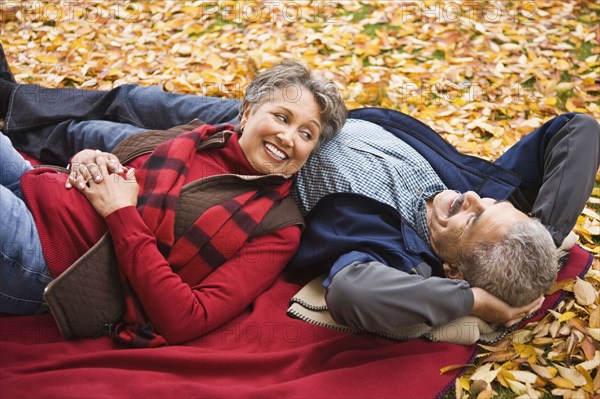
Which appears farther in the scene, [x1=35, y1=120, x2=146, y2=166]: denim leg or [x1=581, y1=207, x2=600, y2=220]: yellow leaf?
[x1=581, y1=207, x2=600, y2=220]: yellow leaf

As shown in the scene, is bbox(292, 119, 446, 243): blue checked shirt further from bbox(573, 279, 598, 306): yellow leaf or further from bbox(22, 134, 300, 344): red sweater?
bbox(573, 279, 598, 306): yellow leaf

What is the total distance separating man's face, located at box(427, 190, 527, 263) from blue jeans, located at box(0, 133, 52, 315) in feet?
6.29

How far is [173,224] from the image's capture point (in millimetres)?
2684


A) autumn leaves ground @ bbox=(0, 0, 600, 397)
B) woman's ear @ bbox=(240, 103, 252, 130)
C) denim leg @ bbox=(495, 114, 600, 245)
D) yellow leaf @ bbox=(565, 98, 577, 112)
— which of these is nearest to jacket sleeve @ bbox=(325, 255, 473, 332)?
denim leg @ bbox=(495, 114, 600, 245)

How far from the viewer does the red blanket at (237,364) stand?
92.7 inches

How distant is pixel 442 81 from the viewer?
5.32 metres

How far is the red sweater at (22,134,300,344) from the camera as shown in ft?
8.12

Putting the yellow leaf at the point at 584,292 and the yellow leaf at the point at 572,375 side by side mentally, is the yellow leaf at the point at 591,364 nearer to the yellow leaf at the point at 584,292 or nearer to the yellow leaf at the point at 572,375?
the yellow leaf at the point at 572,375

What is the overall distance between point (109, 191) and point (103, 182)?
0.07 meters

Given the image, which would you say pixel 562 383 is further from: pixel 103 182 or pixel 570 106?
pixel 570 106

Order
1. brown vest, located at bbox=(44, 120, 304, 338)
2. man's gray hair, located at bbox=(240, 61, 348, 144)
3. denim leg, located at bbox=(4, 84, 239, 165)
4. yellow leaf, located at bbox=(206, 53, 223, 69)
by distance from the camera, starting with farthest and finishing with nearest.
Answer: yellow leaf, located at bbox=(206, 53, 223, 69)
denim leg, located at bbox=(4, 84, 239, 165)
man's gray hair, located at bbox=(240, 61, 348, 144)
brown vest, located at bbox=(44, 120, 304, 338)

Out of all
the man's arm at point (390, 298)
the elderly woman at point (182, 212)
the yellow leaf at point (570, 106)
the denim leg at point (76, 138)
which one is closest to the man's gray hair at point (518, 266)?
the man's arm at point (390, 298)

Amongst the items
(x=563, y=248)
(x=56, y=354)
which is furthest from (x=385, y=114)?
(x=56, y=354)

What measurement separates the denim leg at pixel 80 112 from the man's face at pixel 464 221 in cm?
141
